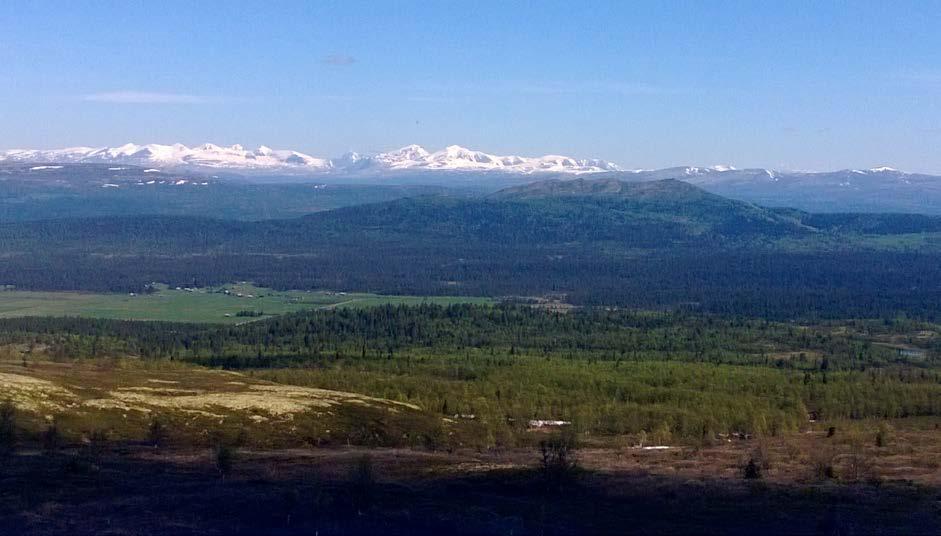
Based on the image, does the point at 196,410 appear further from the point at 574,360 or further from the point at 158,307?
the point at 158,307

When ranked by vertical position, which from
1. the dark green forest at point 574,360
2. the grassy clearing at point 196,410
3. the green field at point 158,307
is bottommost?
the green field at point 158,307

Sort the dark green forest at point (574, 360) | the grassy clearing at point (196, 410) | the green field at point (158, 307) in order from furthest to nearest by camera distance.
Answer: the green field at point (158, 307)
the dark green forest at point (574, 360)
the grassy clearing at point (196, 410)

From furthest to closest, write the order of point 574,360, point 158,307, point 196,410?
point 158,307 → point 574,360 → point 196,410

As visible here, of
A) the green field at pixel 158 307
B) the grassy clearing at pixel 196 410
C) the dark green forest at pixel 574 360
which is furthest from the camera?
the green field at pixel 158 307

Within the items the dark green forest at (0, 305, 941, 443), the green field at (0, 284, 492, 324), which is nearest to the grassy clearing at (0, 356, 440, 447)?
the dark green forest at (0, 305, 941, 443)

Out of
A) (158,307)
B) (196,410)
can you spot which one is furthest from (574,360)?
(158,307)

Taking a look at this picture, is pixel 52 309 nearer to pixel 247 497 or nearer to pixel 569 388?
pixel 569 388

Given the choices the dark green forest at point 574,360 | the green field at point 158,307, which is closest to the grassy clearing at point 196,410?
the dark green forest at point 574,360

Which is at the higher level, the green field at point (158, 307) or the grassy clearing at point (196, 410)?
the grassy clearing at point (196, 410)

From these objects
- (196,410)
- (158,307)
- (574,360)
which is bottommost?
(158,307)

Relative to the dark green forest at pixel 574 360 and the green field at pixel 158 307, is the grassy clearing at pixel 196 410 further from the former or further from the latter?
the green field at pixel 158 307

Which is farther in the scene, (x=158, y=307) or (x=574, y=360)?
(x=158, y=307)

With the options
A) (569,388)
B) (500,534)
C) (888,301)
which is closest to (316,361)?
(569,388)
